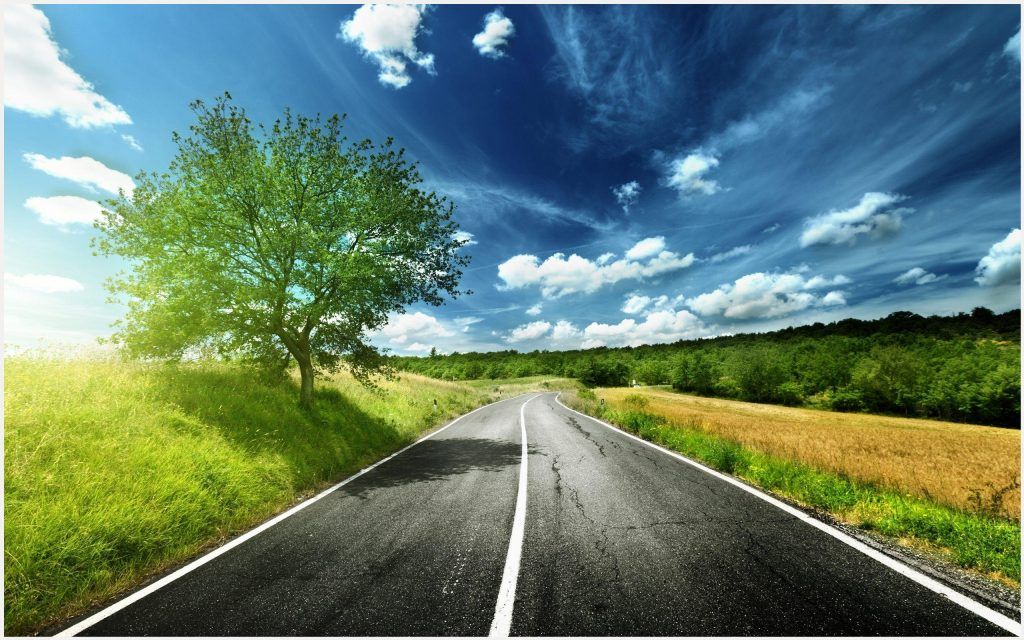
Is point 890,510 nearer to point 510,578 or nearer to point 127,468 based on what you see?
point 510,578

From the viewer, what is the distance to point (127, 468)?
536 centimetres

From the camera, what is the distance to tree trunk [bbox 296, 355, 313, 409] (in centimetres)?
1148

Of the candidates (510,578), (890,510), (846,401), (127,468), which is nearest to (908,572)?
(890,510)

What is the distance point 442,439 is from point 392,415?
2.88 m

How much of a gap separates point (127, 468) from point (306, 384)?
253 inches

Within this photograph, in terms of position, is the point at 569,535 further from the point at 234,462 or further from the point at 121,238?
the point at 121,238

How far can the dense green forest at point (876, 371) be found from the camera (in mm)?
44844

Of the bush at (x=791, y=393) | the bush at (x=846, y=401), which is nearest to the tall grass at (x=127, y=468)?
the bush at (x=846, y=401)

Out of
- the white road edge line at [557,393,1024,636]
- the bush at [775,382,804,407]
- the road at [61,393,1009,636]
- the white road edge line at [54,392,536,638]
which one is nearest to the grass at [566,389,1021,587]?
the white road edge line at [557,393,1024,636]

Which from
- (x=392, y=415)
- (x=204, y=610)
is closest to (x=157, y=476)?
(x=204, y=610)

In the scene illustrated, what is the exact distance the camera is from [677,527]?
4.99 meters

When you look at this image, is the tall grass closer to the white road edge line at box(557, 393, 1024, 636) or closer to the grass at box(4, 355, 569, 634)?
the grass at box(4, 355, 569, 634)

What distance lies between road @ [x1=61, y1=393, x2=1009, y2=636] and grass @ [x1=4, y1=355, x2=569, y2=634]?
2.56 ft

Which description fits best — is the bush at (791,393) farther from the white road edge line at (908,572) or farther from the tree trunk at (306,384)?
the tree trunk at (306,384)
